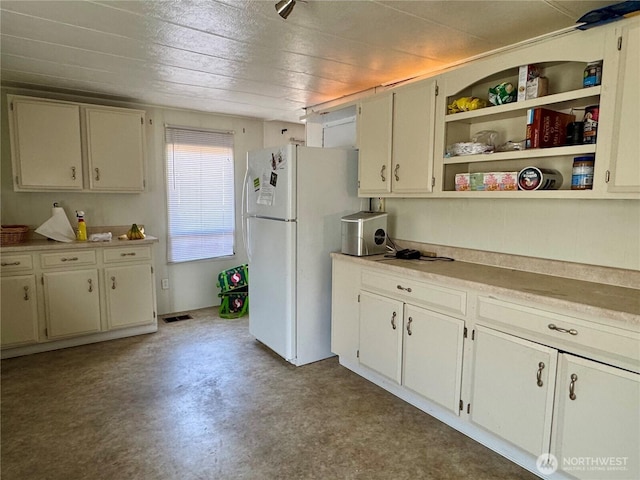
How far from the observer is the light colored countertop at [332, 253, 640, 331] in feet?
5.06

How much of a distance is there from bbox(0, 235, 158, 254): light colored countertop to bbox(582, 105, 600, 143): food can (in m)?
3.47

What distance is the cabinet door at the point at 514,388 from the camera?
1.75 meters

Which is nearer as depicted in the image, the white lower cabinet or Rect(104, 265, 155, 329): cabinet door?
the white lower cabinet

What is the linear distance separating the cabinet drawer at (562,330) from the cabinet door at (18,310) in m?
3.45

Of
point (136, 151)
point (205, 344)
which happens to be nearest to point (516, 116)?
point (205, 344)

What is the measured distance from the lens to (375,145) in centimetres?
288

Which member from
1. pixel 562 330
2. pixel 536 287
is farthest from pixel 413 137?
pixel 562 330

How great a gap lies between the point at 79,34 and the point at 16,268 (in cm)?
198

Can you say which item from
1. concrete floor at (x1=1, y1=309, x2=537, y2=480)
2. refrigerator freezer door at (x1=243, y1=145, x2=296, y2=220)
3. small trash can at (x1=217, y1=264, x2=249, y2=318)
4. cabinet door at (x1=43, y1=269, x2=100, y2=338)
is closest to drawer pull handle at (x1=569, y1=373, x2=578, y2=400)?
concrete floor at (x1=1, y1=309, x2=537, y2=480)

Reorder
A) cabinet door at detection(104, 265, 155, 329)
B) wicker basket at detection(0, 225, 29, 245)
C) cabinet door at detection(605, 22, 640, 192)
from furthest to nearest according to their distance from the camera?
cabinet door at detection(104, 265, 155, 329) < wicker basket at detection(0, 225, 29, 245) < cabinet door at detection(605, 22, 640, 192)

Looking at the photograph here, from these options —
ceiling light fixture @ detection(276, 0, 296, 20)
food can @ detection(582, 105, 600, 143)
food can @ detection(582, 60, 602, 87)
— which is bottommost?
food can @ detection(582, 105, 600, 143)

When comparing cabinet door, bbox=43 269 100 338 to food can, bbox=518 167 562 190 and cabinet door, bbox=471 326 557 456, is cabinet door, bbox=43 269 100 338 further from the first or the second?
food can, bbox=518 167 562 190

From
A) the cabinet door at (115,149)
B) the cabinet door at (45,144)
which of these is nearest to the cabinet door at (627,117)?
the cabinet door at (115,149)

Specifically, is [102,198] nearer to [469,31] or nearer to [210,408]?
[210,408]
